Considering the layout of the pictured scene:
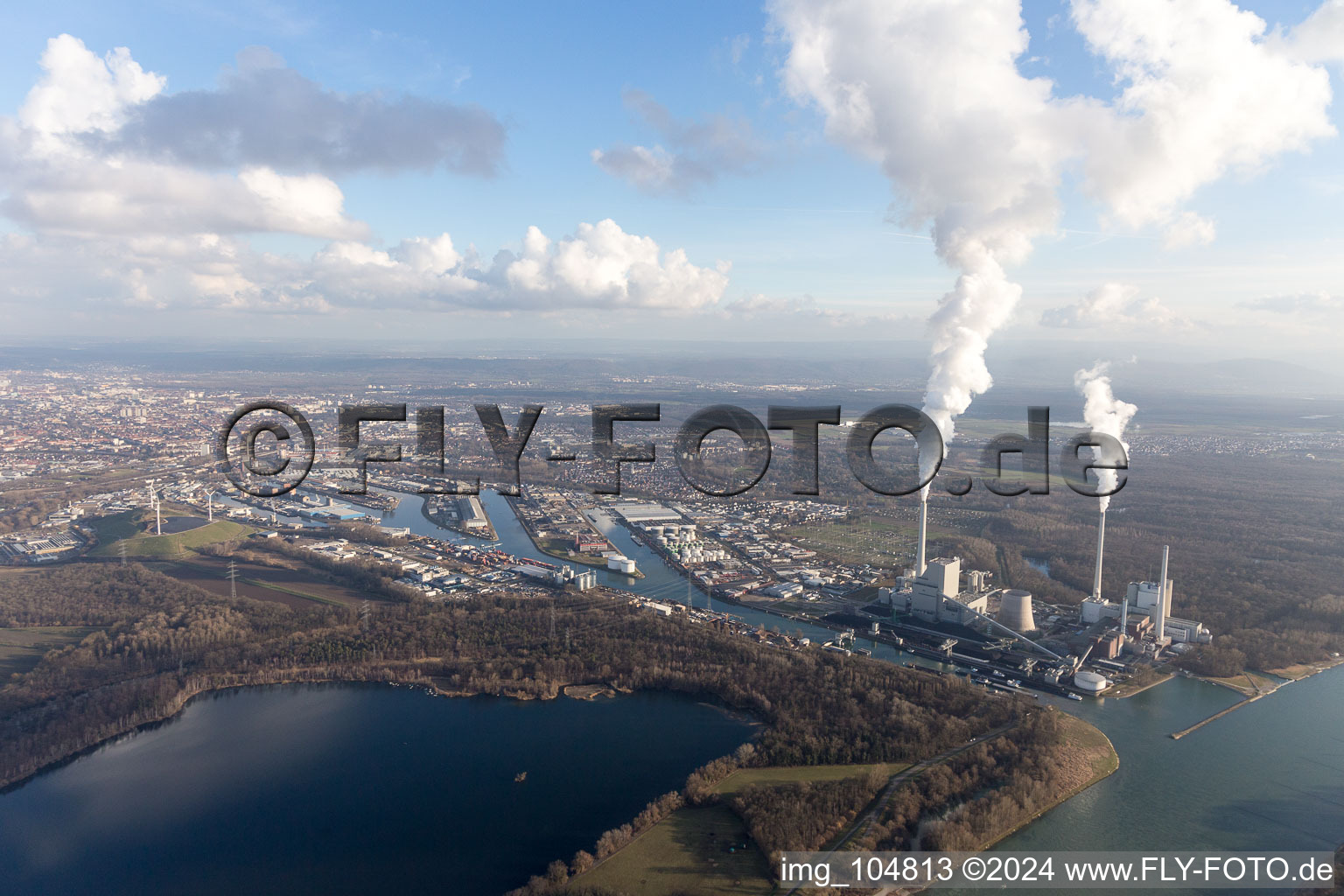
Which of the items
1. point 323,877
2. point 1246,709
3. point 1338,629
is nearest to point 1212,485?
point 1338,629

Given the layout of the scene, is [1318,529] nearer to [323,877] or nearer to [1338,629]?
[1338,629]

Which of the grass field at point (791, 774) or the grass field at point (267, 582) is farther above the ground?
the grass field at point (267, 582)

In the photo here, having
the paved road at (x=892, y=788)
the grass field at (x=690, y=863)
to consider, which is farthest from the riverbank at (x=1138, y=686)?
the grass field at (x=690, y=863)

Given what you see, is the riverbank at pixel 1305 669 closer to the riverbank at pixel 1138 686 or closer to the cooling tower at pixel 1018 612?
the riverbank at pixel 1138 686

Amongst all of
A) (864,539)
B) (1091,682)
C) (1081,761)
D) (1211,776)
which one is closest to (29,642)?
(1081,761)

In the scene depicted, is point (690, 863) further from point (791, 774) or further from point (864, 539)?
point (864, 539)

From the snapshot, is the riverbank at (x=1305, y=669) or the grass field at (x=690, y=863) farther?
the riverbank at (x=1305, y=669)
